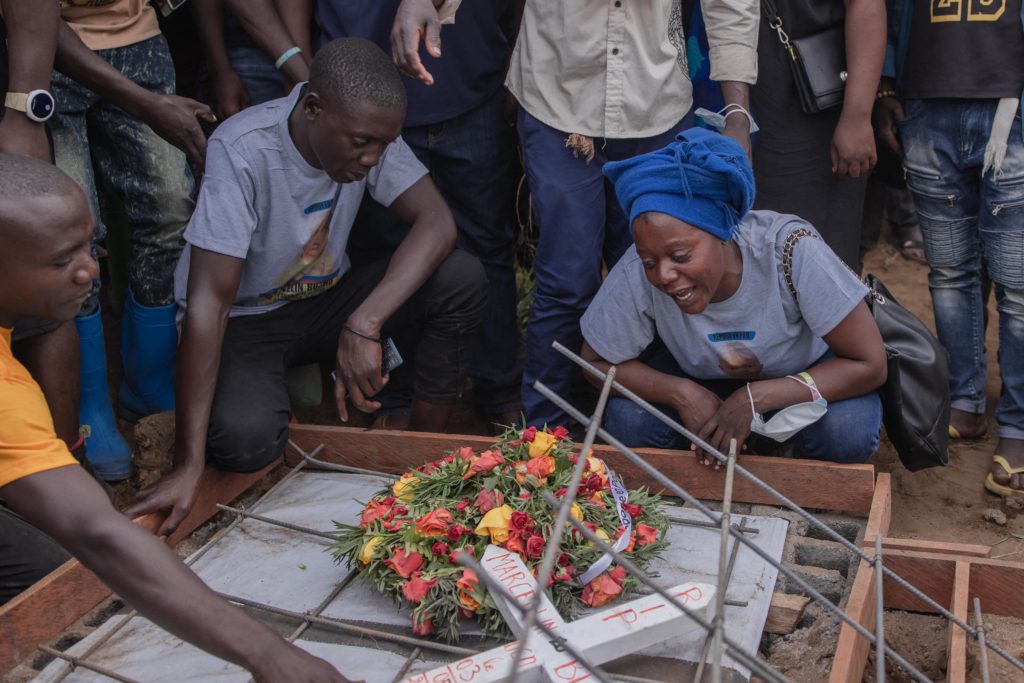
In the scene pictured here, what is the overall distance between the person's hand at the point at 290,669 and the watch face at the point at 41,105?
1711 mm

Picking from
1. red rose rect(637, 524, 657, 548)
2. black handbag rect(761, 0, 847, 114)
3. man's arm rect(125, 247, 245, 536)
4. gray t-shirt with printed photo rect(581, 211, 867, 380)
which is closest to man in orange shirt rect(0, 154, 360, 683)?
man's arm rect(125, 247, 245, 536)

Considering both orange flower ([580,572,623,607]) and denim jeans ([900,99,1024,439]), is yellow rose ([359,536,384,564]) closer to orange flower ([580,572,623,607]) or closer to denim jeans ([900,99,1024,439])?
orange flower ([580,572,623,607])

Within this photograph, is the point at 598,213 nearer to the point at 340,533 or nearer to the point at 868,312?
the point at 868,312

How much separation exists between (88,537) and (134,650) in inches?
Answer: 25.4

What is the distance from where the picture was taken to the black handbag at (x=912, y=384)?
3143mm

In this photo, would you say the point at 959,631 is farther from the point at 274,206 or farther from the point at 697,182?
the point at 274,206

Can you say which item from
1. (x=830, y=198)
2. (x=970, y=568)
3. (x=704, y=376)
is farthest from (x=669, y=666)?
(x=830, y=198)

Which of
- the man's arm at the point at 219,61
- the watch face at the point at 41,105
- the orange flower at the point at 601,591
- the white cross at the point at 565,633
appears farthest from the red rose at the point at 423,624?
the man's arm at the point at 219,61

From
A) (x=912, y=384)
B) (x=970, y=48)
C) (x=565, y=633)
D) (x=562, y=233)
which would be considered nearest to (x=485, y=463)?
(x=565, y=633)

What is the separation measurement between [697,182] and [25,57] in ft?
5.94

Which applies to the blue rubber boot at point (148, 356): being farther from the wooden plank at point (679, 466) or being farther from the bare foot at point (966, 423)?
the bare foot at point (966, 423)

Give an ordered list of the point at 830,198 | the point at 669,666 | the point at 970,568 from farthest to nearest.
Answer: the point at 830,198
the point at 970,568
the point at 669,666

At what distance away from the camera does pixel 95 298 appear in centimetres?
346

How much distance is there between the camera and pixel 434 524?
8.59 feet
